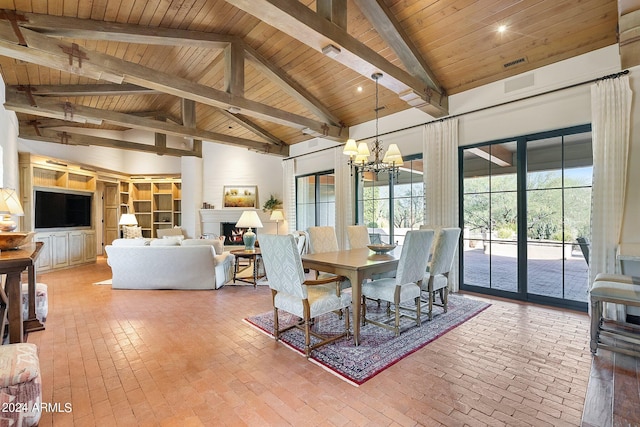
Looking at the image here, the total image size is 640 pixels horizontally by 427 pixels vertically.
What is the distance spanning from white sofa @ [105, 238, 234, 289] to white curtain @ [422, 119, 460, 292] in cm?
375

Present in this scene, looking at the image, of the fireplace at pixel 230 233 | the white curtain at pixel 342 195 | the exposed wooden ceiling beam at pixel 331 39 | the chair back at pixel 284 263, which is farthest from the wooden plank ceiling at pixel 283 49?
the fireplace at pixel 230 233

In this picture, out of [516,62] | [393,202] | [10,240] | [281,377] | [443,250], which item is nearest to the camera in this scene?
[281,377]

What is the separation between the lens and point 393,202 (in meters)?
5.98

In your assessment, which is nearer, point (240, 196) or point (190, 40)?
point (190, 40)

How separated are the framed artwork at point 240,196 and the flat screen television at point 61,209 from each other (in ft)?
11.3

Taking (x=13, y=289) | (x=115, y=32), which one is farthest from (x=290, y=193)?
(x=13, y=289)

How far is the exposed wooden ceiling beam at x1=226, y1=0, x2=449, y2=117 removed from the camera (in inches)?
104

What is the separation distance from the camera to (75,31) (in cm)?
357

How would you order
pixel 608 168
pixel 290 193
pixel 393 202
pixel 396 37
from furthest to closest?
pixel 290 193 < pixel 393 202 < pixel 396 37 < pixel 608 168

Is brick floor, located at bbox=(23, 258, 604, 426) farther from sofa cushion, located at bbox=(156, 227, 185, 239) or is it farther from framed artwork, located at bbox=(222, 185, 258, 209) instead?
framed artwork, located at bbox=(222, 185, 258, 209)

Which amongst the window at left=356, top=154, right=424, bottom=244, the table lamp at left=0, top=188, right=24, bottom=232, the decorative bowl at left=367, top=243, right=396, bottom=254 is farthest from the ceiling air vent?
the table lamp at left=0, top=188, right=24, bottom=232

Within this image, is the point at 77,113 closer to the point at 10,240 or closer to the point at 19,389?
the point at 10,240

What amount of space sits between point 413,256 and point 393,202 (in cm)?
302

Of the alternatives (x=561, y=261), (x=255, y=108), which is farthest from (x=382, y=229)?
(x=255, y=108)
